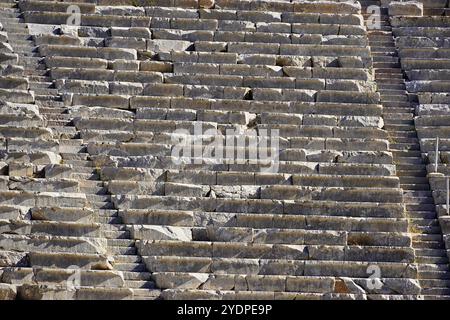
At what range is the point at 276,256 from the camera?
19.6m

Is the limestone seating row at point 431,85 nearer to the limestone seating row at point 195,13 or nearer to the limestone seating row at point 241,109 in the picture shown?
the limestone seating row at point 241,109

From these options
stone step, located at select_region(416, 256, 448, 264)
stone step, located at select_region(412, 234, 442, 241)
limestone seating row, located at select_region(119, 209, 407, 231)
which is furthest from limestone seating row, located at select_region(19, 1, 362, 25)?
stone step, located at select_region(416, 256, 448, 264)

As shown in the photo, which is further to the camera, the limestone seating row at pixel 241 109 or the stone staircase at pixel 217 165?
the limestone seating row at pixel 241 109

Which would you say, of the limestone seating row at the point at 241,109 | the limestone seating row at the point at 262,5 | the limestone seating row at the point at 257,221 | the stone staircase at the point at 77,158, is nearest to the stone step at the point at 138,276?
the stone staircase at the point at 77,158

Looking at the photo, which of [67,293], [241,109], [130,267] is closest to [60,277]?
[67,293]

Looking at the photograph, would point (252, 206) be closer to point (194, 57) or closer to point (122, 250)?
point (122, 250)

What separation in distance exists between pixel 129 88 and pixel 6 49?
1693 mm

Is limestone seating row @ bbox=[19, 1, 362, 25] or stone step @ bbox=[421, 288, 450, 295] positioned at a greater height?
limestone seating row @ bbox=[19, 1, 362, 25]

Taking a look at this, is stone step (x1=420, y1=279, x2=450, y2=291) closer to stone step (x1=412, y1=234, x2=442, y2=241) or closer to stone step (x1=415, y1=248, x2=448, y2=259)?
stone step (x1=415, y1=248, x2=448, y2=259)

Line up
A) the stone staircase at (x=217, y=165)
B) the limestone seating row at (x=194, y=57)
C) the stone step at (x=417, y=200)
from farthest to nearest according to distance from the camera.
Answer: the limestone seating row at (x=194, y=57)
the stone step at (x=417, y=200)
the stone staircase at (x=217, y=165)

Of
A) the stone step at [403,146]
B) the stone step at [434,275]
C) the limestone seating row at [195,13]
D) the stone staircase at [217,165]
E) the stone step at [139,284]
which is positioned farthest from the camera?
the limestone seating row at [195,13]

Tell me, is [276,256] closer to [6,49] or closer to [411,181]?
[411,181]

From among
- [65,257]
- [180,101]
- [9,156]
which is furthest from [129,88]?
[65,257]

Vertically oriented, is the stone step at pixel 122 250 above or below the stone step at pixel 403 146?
below
